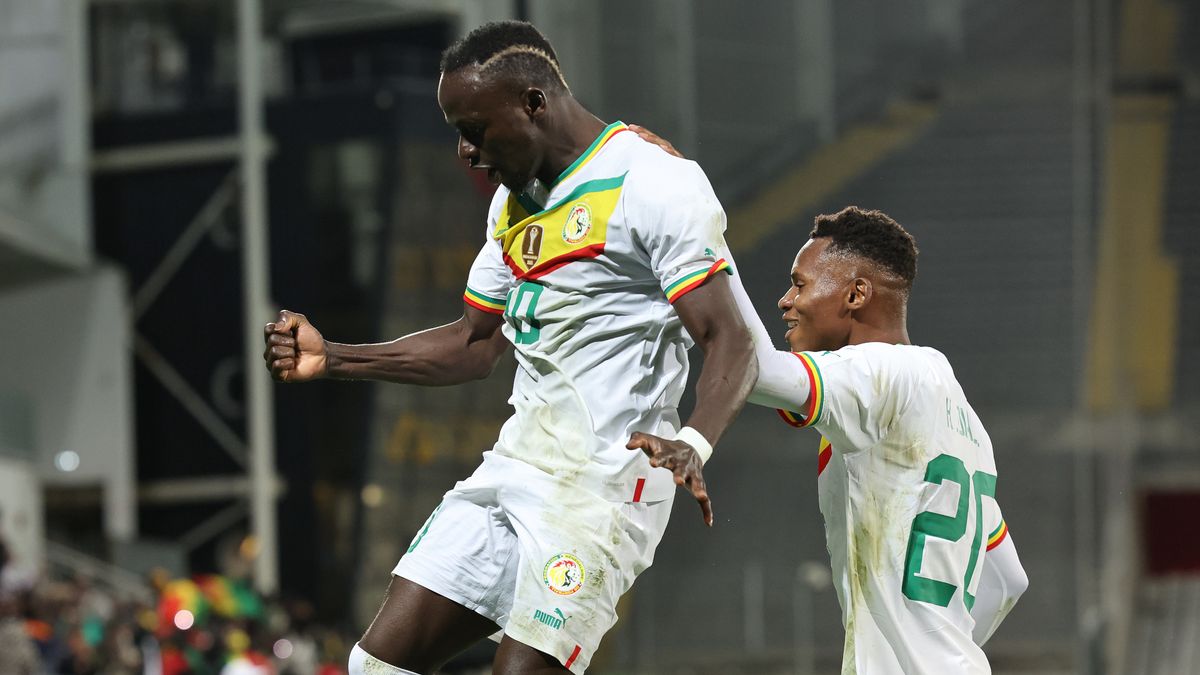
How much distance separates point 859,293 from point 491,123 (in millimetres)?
818

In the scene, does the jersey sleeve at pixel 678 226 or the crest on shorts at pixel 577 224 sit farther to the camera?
the crest on shorts at pixel 577 224

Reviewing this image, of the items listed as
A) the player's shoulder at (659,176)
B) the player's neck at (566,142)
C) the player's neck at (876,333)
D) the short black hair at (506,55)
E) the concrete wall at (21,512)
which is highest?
the short black hair at (506,55)

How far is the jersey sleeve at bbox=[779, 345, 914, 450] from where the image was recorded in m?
3.44

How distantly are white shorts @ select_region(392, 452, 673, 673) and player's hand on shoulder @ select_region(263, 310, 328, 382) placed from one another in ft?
1.27

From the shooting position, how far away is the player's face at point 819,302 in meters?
3.73

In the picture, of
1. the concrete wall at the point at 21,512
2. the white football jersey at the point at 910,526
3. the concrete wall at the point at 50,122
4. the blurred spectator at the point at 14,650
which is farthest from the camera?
the concrete wall at the point at 50,122

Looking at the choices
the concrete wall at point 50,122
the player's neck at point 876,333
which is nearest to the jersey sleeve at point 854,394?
the player's neck at point 876,333

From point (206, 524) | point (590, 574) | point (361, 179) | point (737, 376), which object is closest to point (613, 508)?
point (590, 574)

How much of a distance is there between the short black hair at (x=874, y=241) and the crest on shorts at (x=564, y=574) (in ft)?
2.73

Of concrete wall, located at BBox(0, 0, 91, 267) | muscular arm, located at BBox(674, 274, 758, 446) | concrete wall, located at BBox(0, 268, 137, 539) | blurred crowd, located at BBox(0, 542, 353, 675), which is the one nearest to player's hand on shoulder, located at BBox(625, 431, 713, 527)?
muscular arm, located at BBox(674, 274, 758, 446)

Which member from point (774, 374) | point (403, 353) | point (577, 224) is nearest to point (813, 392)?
point (774, 374)

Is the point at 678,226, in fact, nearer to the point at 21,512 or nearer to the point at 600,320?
the point at 600,320

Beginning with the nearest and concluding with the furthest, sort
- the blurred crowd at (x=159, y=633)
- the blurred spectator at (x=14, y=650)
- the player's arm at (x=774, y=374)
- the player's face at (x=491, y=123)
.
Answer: the player's arm at (x=774, y=374), the player's face at (x=491, y=123), the blurred spectator at (x=14, y=650), the blurred crowd at (x=159, y=633)

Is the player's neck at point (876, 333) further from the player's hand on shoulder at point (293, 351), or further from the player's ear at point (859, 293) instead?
the player's hand on shoulder at point (293, 351)
